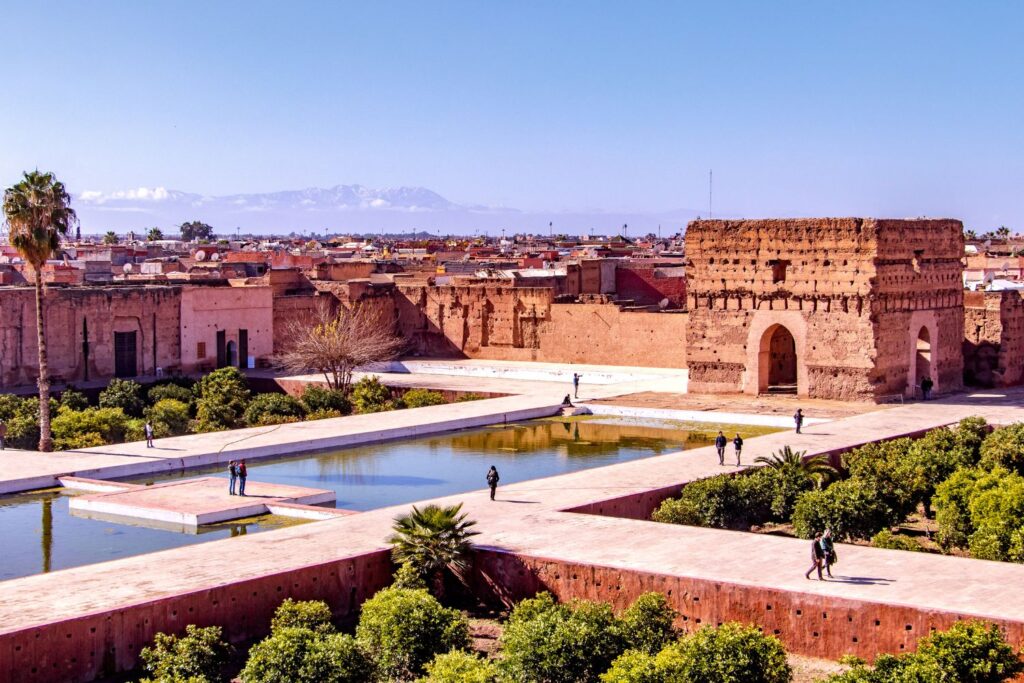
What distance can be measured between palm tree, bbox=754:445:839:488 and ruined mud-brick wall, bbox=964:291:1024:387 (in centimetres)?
1143

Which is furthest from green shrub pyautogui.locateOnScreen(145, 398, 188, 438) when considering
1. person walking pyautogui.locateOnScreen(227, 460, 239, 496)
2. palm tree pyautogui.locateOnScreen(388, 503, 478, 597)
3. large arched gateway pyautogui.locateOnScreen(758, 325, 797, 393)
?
palm tree pyautogui.locateOnScreen(388, 503, 478, 597)

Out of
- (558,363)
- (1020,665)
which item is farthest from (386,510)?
(558,363)

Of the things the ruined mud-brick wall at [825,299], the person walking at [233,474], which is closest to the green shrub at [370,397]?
the ruined mud-brick wall at [825,299]

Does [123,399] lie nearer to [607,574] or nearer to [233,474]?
[233,474]

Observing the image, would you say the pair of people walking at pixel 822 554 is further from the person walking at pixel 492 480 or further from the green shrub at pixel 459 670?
the person walking at pixel 492 480

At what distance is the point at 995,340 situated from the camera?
31.1 m

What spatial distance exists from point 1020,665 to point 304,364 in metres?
23.6

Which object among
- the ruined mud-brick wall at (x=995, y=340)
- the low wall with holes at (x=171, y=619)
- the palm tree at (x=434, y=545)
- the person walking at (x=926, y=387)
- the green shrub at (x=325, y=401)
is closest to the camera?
the low wall with holes at (x=171, y=619)

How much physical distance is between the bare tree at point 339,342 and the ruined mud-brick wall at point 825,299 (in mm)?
7449

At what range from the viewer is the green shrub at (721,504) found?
1777 centimetres

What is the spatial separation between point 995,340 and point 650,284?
13.5m

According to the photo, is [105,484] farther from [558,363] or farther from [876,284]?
[558,363]

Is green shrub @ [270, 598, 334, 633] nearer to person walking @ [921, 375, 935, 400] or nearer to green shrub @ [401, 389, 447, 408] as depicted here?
green shrub @ [401, 389, 447, 408]

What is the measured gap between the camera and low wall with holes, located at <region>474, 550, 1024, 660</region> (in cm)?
1274
